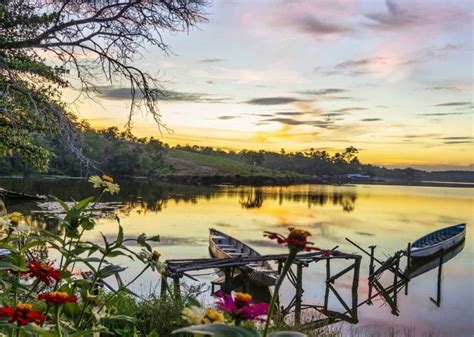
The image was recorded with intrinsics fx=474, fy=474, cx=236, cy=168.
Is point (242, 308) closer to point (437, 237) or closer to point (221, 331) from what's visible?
point (221, 331)

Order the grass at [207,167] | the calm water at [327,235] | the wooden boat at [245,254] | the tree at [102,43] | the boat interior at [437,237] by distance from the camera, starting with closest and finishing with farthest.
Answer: the tree at [102,43] < the wooden boat at [245,254] < the calm water at [327,235] < the boat interior at [437,237] < the grass at [207,167]

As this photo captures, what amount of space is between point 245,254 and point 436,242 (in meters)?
16.8

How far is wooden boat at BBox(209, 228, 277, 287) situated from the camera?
15.6 metres

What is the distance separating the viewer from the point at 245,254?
20.3 metres

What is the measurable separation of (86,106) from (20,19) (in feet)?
8.45

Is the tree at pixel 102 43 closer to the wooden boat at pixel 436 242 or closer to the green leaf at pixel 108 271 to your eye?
the green leaf at pixel 108 271

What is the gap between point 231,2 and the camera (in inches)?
367

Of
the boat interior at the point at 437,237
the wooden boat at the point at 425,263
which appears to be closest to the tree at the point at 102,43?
the wooden boat at the point at 425,263

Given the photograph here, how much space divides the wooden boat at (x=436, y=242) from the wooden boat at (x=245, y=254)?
11527 mm

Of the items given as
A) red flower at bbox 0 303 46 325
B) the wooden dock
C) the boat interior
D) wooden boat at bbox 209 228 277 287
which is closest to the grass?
the boat interior

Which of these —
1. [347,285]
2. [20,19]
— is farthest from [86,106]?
[347,285]

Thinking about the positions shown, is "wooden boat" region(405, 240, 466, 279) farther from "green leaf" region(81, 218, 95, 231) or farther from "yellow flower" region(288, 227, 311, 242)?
"yellow flower" region(288, 227, 311, 242)

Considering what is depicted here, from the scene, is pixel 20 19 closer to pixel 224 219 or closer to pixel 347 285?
pixel 347 285

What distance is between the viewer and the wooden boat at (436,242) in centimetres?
2847
